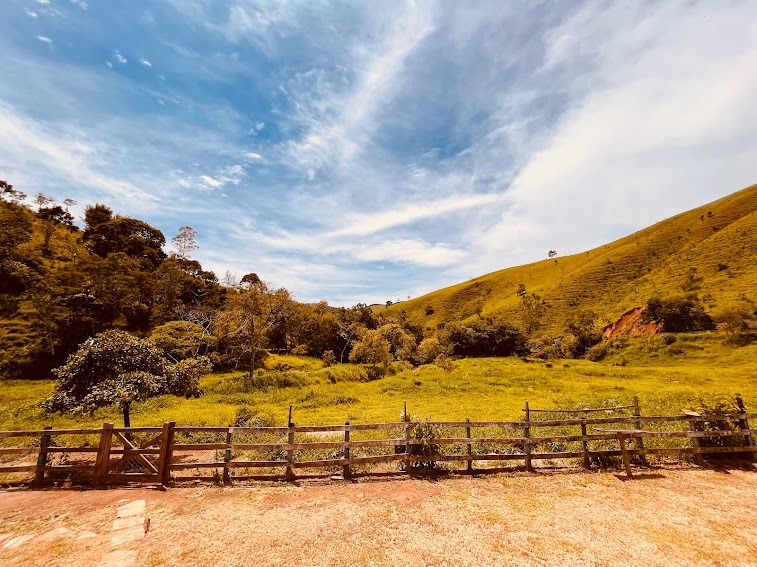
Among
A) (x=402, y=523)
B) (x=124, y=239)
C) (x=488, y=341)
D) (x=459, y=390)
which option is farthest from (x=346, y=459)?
(x=124, y=239)

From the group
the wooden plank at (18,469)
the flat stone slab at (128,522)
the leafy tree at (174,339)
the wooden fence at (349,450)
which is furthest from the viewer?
the leafy tree at (174,339)

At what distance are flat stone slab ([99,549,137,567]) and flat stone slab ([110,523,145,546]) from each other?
1.27 ft

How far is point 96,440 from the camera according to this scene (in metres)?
18.4

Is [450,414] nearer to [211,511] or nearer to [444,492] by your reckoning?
[444,492]

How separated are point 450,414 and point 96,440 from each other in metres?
21.3

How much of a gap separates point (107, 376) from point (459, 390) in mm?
28805

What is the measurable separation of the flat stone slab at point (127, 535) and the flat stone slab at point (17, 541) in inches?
71.2

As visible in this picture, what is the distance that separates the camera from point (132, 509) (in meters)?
8.84

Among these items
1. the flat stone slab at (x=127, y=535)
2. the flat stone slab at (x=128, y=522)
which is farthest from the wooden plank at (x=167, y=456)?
the flat stone slab at (x=127, y=535)

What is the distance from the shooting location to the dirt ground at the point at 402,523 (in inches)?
268

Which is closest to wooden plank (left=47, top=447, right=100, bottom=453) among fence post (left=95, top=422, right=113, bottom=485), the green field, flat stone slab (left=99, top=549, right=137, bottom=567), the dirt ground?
fence post (left=95, top=422, right=113, bottom=485)

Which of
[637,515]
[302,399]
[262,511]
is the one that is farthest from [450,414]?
[262,511]

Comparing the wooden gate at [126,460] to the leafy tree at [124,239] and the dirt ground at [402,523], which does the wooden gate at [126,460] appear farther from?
the leafy tree at [124,239]

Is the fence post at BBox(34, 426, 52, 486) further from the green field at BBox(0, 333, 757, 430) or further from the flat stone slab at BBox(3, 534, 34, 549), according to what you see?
the green field at BBox(0, 333, 757, 430)
